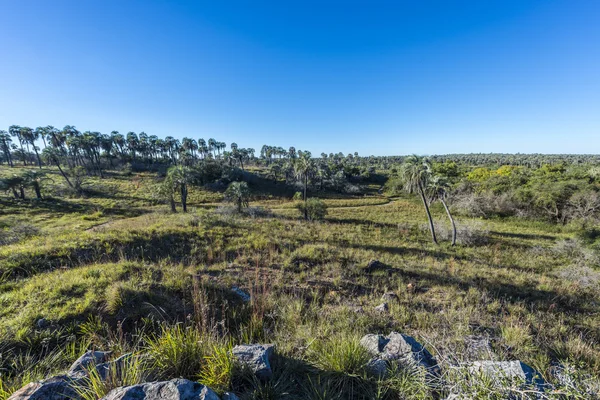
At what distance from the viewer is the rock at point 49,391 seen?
1.78m

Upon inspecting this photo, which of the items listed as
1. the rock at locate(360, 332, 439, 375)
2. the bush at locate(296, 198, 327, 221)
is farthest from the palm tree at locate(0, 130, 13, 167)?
the rock at locate(360, 332, 439, 375)

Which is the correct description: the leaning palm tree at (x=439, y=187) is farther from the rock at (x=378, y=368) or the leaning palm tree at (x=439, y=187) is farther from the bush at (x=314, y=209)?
the rock at (x=378, y=368)

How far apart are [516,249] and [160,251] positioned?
29.8 meters

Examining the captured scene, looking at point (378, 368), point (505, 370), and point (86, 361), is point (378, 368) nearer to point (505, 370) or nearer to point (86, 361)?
point (505, 370)

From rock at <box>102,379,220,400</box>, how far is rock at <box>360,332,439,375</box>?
6.81ft

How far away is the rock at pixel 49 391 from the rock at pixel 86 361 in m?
0.17

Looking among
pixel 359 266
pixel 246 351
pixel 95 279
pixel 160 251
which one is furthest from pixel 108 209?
pixel 246 351

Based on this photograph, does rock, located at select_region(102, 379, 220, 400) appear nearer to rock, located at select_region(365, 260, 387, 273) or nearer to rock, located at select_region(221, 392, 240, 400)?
rock, located at select_region(221, 392, 240, 400)

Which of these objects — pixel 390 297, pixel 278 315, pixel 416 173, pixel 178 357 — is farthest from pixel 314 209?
pixel 178 357

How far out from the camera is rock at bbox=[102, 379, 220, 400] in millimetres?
1729

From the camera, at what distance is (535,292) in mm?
9203

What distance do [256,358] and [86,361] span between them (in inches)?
73.7

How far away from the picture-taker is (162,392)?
5.81 feet

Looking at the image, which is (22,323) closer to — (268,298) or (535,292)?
(268,298)
